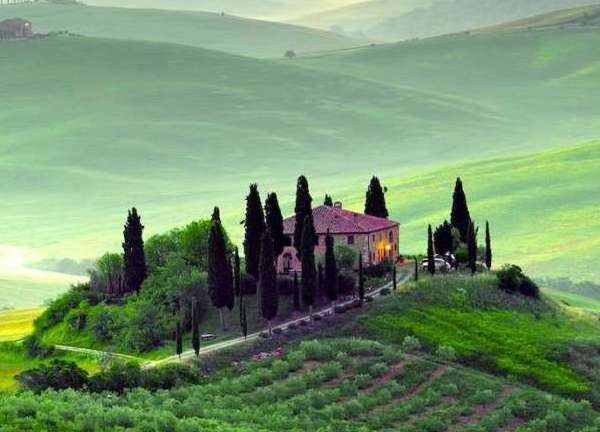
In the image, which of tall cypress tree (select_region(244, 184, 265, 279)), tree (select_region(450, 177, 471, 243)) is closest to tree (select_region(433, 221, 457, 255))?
tree (select_region(450, 177, 471, 243))

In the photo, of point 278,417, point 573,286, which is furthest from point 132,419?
point 573,286

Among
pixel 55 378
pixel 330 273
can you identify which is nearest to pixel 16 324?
pixel 330 273

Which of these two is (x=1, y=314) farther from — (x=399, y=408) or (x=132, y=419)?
(x=132, y=419)

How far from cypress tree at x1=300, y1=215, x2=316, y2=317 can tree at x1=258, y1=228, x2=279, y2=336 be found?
2906mm

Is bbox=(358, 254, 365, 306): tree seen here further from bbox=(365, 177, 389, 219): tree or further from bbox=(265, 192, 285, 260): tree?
bbox=(365, 177, 389, 219): tree

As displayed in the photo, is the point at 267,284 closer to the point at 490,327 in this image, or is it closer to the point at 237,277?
the point at 237,277

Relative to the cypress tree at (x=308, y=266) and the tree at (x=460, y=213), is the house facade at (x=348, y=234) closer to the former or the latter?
the tree at (x=460, y=213)

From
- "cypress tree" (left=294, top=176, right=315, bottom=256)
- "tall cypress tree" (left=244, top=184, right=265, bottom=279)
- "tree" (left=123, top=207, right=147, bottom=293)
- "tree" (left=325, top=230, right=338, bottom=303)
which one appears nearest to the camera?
"tree" (left=325, top=230, right=338, bottom=303)

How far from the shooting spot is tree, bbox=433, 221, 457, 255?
121250mm

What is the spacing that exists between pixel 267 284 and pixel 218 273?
12.9 feet

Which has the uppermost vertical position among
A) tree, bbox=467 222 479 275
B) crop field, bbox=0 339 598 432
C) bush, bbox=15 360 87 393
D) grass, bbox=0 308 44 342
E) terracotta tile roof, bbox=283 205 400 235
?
terracotta tile roof, bbox=283 205 400 235

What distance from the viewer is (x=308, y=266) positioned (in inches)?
3930

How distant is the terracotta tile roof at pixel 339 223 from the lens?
379 ft

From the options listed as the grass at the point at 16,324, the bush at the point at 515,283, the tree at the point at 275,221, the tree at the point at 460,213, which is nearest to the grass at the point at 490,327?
the bush at the point at 515,283
